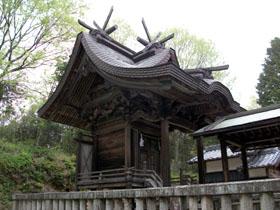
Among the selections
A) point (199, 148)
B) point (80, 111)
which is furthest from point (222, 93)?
point (80, 111)

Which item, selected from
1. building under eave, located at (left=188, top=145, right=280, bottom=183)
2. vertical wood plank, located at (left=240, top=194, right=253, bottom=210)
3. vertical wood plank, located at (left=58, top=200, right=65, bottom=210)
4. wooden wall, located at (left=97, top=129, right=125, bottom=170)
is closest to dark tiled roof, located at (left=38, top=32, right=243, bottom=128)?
wooden wall, located at (left=97, top=129, right=125, bottom=170)

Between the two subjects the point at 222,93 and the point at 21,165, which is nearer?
the point at 222,93

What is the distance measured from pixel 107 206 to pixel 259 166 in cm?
1486

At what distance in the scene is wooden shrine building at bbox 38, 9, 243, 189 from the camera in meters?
8.88

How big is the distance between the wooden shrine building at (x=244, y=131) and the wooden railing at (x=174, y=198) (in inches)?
83.9

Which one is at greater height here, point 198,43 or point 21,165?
point 198,43

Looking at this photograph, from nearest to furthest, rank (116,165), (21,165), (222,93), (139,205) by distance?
(139,205) → (222,93) → (116,165) → (21,165)

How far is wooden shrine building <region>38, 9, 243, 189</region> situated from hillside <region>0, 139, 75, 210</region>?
4.86 metres

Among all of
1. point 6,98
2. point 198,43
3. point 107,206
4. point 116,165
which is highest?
point 198,43

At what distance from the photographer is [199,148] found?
984 centimetres

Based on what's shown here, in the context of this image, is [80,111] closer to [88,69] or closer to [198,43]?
[88,69]

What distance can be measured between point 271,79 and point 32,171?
19479 mm

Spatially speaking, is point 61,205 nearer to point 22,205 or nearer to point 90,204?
point 90,204

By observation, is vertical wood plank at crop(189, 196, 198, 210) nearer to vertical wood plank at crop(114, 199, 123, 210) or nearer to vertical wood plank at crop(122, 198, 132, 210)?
vertical wood plank at crop(122, 198, 132, 210)
